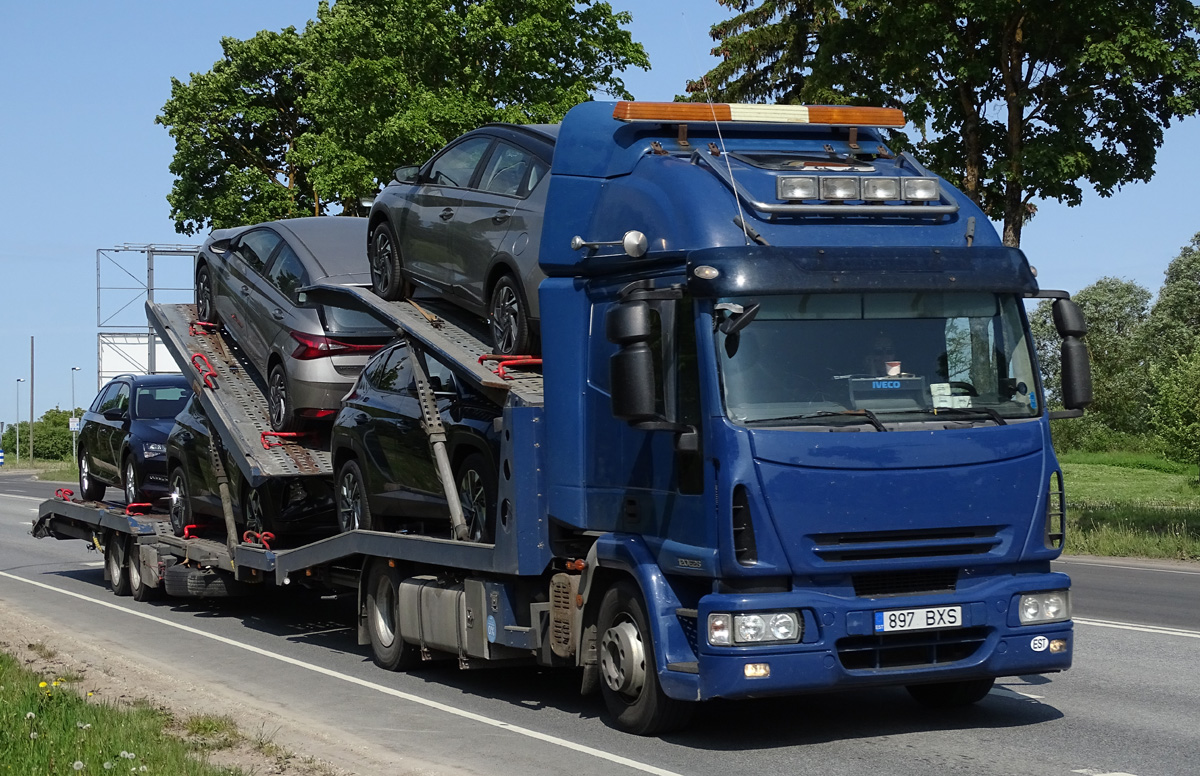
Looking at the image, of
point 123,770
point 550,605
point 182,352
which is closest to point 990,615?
point 550,605

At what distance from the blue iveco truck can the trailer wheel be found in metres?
0.02

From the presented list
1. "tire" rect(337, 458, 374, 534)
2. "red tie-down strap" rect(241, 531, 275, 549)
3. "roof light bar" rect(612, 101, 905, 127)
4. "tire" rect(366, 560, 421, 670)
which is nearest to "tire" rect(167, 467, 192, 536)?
"red tie-down strap" rect(241, 531, 275, 549)

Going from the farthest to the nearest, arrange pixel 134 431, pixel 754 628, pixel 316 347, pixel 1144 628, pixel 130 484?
pixel 130 484 → pixel 134 431 → pixel 316 347 → pixel 1144 628 → pixel 754 628

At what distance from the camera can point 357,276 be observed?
12898 mm

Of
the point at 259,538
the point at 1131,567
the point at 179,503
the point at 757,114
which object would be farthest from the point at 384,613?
the point at 1131,567

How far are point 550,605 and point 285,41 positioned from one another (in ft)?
120

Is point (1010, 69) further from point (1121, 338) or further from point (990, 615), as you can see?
point (1121, 338)

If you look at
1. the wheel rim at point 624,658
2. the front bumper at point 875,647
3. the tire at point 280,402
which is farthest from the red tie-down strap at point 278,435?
the front bumper at point 875,647

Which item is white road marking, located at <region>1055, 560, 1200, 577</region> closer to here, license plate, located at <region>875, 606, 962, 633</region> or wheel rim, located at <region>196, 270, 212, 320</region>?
wheel rim, located at <region>196, 270, 212, 320</region>

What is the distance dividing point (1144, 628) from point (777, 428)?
21.2 feet

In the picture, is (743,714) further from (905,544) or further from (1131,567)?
(1131,567)

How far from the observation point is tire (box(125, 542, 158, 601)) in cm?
1656

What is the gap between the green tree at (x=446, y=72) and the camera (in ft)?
87.0

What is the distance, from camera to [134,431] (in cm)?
1727
